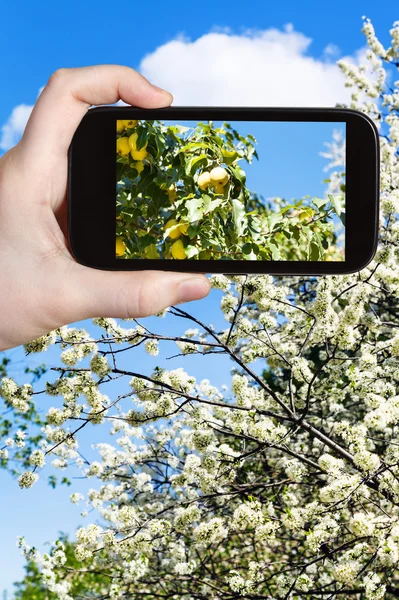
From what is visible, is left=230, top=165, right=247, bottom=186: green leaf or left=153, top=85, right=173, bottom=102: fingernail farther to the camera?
left=230, top=165, right=247, bottom=186: green leaf

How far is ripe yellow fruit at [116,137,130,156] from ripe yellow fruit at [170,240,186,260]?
1.18ft

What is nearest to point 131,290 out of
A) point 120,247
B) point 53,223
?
point 120,247

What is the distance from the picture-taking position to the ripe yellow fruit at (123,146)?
2230mm

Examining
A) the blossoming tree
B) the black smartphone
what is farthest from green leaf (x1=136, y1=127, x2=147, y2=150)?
the blossoming tree

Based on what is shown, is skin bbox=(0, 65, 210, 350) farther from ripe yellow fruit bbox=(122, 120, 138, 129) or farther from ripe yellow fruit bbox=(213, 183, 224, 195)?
ripe yellow fruit bbox=(213, 183, 224, 195)

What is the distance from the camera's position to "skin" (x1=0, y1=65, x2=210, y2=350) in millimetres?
2234

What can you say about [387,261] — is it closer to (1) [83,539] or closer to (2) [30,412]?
(1) [83,539]

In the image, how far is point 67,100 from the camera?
2.28 meters

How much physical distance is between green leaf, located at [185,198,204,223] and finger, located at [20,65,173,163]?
0.39 m

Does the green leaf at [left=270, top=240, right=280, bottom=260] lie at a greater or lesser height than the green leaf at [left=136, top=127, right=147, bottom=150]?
lesser

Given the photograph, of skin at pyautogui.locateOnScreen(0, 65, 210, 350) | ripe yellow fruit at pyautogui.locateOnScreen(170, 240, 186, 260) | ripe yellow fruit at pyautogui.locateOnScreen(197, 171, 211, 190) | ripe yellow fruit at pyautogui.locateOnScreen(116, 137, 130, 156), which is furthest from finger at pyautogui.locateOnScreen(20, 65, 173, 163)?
ripe yellow fruit at pyautogui.locateOnScreen(170, 240, 186, 260)

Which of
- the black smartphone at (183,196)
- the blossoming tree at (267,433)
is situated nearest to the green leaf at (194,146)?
the black smartphone at (183,196)

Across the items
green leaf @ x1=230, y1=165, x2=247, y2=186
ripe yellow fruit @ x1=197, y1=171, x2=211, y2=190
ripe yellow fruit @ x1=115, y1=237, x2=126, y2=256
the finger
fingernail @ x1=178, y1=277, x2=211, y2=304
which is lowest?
fingernail @ x1=178, y1=277, x2=211, y2=304

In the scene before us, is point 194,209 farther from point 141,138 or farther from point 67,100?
point 67,100
